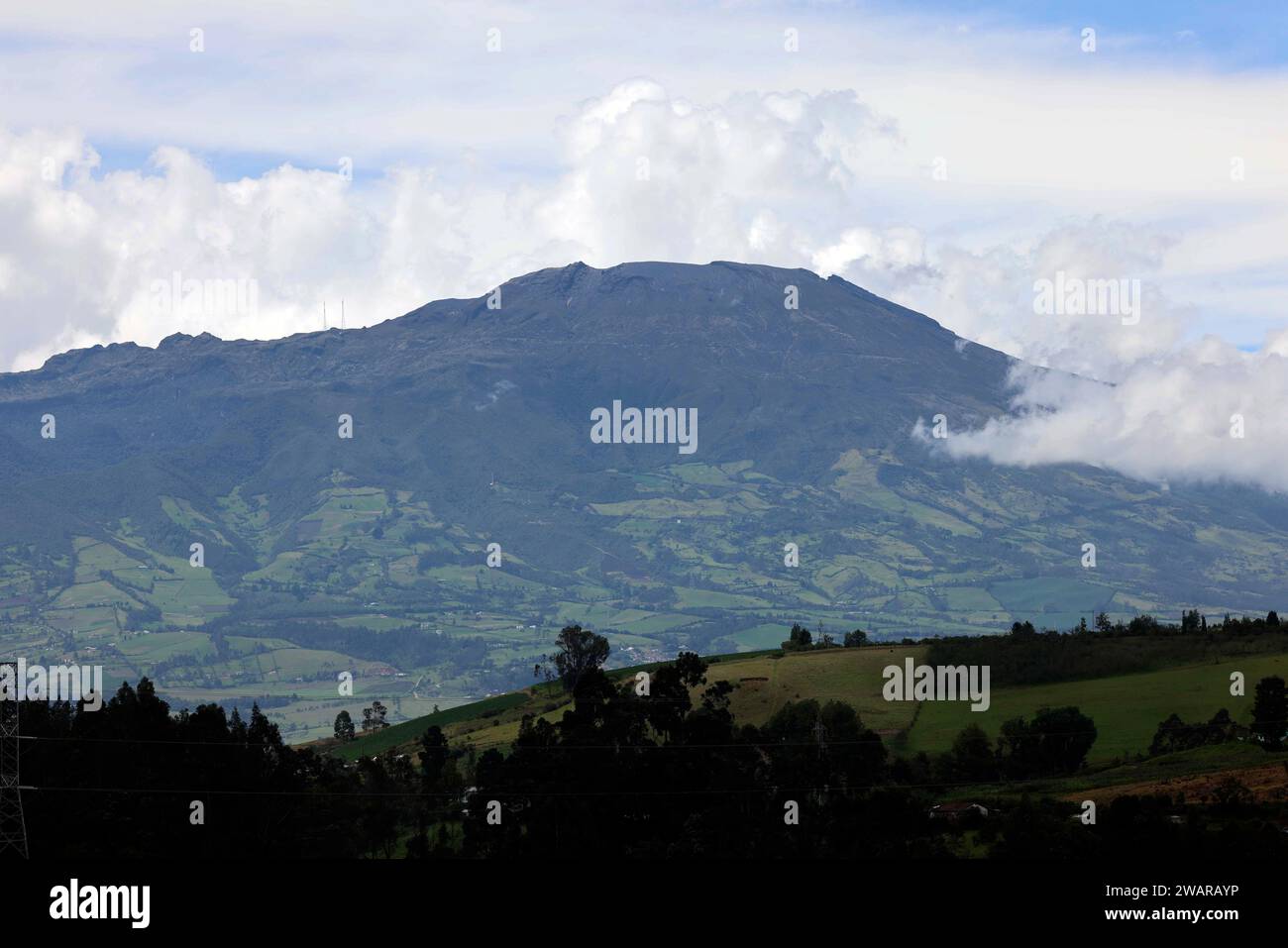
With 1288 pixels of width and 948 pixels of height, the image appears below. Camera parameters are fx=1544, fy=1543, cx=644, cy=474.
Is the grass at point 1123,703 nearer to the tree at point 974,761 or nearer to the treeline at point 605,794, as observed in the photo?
the treeline at point 605,794

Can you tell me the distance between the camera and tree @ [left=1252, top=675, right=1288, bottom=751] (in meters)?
109

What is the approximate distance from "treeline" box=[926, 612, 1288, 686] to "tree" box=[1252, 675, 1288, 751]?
89.5 feet

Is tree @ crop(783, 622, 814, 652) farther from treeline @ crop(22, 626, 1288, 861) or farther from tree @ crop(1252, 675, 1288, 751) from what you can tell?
tree @ crop(1252, 675, 1288, 751)

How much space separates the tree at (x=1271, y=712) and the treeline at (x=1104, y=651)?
27.3 m

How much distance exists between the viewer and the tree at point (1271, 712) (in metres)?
109

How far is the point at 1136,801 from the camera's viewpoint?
89438mm

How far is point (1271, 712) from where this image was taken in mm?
114312

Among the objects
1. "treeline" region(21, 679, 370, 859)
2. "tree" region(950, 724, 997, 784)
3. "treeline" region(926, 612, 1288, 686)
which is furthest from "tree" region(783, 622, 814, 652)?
"treeline" region(21, 679, 370, 859)

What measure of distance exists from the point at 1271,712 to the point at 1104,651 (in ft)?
130
